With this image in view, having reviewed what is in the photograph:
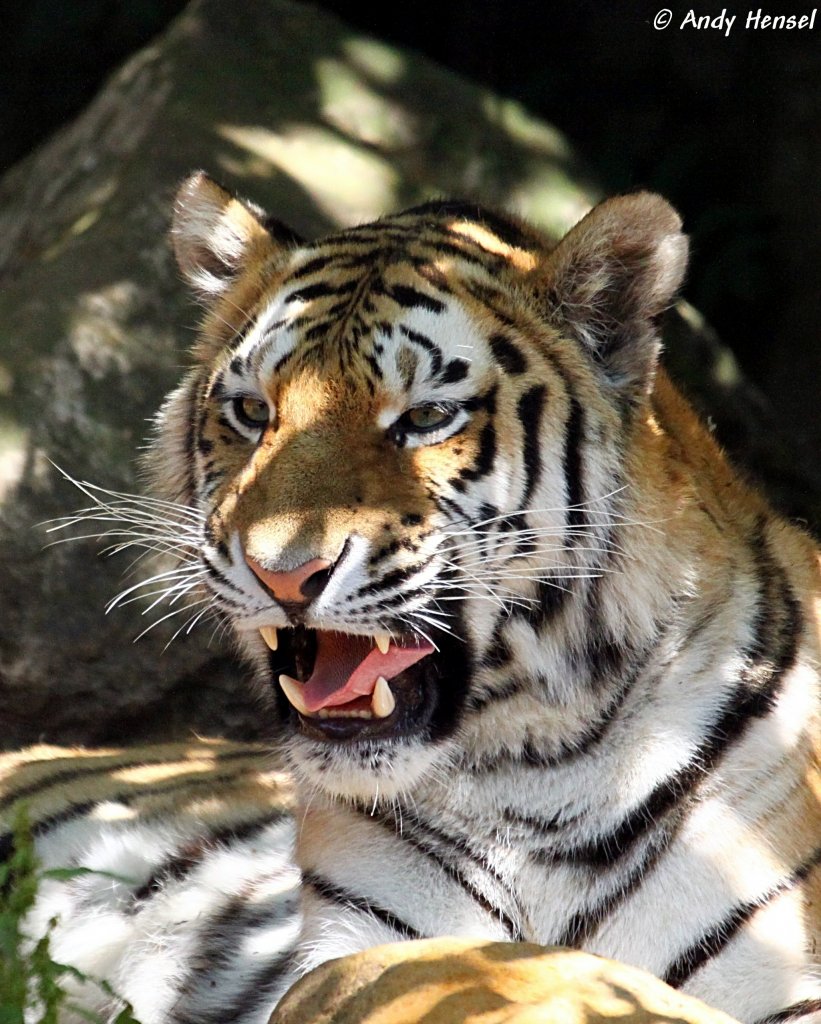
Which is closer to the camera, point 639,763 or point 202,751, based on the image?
point 639,763

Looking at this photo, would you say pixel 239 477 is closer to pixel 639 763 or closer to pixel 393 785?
pixel 393 785

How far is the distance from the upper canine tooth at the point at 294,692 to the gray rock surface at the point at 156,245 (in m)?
1.39

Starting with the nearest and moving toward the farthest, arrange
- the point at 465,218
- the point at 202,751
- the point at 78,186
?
the point at 465,218 < the point at 202,751 < the point at 78,186

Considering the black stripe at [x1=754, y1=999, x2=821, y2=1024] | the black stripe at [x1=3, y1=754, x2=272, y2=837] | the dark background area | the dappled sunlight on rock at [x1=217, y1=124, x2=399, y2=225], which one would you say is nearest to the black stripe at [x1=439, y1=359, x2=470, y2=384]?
the black stripe at [x1=754, y1=999, x2=821, y2=1024]

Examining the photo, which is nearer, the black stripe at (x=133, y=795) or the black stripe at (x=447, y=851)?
the black stripe at (x=447, y=851)

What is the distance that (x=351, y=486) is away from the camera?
2289mm

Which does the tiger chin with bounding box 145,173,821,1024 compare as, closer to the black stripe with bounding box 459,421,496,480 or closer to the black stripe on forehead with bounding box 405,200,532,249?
the black stripe with bounding box 459,421,496,480

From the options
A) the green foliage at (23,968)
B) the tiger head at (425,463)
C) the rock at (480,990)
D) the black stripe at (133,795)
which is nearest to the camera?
the rock at (480,990)

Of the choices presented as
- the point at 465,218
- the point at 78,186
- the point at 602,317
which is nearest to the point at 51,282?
the point at 78,186

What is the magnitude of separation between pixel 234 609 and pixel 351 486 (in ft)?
0.86

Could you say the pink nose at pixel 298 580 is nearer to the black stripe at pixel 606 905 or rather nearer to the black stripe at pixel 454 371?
the black stripe at pixel 454 371

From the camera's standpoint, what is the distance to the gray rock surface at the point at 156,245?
3816 mm

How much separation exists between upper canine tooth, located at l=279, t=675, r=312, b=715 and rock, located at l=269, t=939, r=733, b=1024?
489mm

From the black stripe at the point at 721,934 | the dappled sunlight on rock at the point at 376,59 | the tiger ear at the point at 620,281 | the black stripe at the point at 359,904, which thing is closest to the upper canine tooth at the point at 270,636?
the black stripe at the point at 359,904
